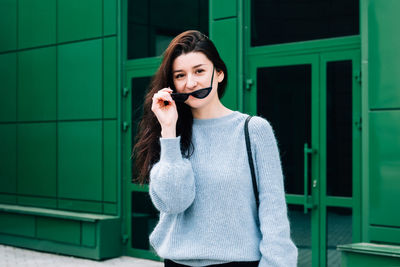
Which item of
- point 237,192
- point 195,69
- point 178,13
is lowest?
point 237,192

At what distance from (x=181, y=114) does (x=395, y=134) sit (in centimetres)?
344

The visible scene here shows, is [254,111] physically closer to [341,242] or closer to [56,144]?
[341,242]

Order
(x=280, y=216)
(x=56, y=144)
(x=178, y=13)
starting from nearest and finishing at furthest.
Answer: (x=280, y=216) → (x=178, y=13) → (x=56, y=144)

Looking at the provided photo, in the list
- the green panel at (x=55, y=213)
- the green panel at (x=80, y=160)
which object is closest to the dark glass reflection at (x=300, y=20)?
the green panel at (x=80, y=160)

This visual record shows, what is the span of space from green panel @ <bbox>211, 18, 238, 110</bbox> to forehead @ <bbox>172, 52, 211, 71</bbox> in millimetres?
4256

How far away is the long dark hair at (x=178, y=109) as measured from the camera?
2.12 meters

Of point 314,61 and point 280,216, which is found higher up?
point 314,61

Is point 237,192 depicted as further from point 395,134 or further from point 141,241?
point 141,241

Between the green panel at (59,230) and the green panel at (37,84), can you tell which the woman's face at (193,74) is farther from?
the green panel at (37,84)

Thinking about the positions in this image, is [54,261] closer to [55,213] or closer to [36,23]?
[55,213]

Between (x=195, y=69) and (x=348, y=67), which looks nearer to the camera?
(x=195, y=69)

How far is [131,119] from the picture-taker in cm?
777

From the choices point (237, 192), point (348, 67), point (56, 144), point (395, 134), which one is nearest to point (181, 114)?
point (237, 192)

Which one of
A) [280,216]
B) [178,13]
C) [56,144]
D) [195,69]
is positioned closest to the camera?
[280,216]
